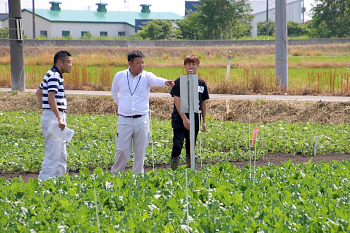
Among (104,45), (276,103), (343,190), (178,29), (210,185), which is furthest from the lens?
(178,29)

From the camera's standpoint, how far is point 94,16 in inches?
2785

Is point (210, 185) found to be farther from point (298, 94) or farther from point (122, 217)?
point (298, 94)

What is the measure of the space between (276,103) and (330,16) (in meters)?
45.3

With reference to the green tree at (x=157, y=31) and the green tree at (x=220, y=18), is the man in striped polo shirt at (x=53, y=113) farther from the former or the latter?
the green tree at (x=157, y=31)

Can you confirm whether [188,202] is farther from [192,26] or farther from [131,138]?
[192,26]

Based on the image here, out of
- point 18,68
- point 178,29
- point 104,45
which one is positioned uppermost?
point 178,29

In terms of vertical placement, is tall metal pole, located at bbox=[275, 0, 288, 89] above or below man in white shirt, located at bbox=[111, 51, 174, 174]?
above

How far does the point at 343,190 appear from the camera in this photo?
15.3ft

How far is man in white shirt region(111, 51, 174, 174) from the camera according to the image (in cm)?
610

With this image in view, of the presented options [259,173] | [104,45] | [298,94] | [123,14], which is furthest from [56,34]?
[259,173]

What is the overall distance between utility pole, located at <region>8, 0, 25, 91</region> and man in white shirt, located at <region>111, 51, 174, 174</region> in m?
11.6

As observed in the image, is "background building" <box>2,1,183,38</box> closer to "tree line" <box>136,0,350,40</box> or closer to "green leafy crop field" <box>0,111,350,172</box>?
"tree line" <box>136,0,350,40</box>

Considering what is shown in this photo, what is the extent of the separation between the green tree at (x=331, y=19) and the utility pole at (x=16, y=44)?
44.6 meters

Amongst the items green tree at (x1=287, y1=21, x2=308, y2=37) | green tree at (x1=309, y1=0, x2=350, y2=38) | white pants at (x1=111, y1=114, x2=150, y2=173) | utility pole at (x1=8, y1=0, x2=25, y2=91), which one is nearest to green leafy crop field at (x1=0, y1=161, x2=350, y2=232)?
white pants at (x1=111, y1=114, x2=150, y2=173)
